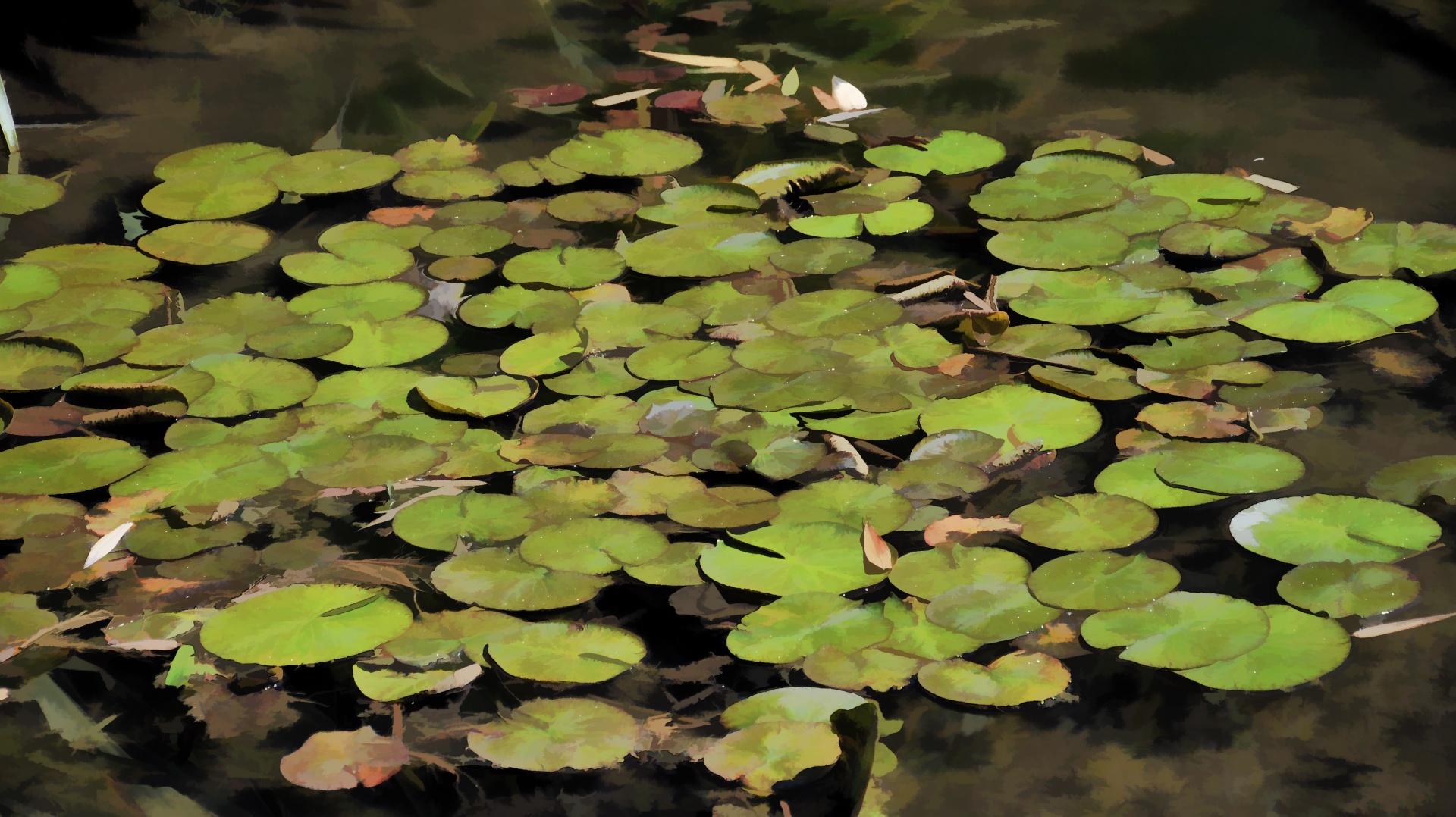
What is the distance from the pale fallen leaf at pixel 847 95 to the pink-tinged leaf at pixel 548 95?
19.6 inches

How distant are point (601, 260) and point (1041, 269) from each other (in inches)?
24.7

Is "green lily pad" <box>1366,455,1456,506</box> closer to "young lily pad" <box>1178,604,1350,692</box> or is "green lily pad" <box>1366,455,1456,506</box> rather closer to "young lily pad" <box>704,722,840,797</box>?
"young lily pad" <box>1178,604,1350,692</box>

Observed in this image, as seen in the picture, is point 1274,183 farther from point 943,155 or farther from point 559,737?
point 559,737

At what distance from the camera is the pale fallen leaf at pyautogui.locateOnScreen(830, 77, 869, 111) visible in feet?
7.98

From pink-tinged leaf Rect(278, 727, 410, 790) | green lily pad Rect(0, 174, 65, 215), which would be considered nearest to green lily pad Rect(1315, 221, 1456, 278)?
pink-tinged leaf Rect(278, 727, 410, 790)

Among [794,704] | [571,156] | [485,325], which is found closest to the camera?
[794,704]

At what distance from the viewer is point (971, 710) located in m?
1.08

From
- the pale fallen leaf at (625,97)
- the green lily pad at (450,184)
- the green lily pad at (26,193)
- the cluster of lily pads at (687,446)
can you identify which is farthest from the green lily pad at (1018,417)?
the green lily pad at (26,193)

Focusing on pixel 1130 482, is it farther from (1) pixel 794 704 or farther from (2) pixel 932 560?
(1) pixel 794 704

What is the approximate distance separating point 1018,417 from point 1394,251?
2.44 ft

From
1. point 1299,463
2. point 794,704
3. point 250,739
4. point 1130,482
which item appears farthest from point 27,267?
point 1299,463

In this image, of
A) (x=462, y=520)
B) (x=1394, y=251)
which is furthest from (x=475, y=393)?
(x=1394, y=251)

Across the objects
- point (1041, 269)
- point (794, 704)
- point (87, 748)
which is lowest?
point (87, 748)

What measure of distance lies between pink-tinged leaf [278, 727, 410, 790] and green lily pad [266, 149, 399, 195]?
1.24m
